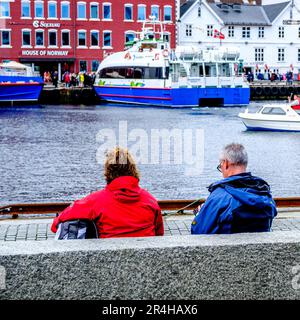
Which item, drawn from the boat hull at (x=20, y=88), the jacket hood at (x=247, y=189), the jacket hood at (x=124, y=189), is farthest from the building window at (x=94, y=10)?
the jacket hood at (x=247, y=189)

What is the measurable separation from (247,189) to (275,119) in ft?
101

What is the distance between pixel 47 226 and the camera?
9375 mm

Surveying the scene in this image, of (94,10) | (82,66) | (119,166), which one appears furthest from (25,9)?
(119,166)

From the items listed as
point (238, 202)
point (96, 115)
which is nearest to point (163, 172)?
point (238, 202)

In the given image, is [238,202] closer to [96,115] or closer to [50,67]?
[96,115]

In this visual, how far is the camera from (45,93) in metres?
59.5

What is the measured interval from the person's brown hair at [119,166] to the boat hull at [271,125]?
30.5 meters

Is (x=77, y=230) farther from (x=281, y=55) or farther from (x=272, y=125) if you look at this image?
(x=281, y=55)

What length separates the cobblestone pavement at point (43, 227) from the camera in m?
8.77

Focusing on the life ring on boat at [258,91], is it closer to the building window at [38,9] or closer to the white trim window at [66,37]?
the white trim window at [66,37]

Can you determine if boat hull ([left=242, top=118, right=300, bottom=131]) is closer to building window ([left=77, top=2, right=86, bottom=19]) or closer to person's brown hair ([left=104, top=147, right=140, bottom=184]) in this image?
person's brown hair ([left=104, top=147, right=140, bottom=184])

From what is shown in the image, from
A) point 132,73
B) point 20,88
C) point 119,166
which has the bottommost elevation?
point 119,166
